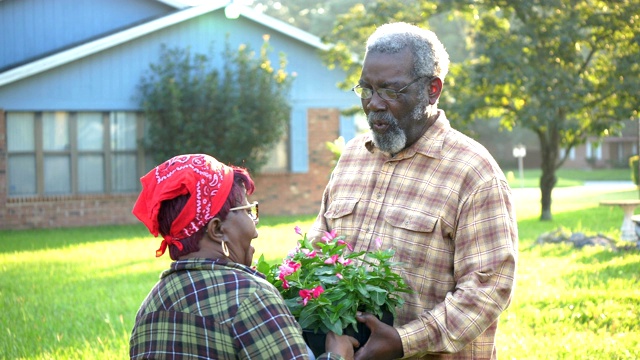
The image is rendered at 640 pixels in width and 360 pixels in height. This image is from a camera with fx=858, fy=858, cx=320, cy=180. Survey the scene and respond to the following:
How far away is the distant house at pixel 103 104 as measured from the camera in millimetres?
21016

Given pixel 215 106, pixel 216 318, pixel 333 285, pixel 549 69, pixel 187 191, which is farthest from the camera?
pixel 215 106

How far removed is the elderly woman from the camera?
2.77m

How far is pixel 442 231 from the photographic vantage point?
3.56 meters

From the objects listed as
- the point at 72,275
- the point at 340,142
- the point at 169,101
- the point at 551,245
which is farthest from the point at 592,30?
the point at 72,275

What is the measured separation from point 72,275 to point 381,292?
32.8 feet

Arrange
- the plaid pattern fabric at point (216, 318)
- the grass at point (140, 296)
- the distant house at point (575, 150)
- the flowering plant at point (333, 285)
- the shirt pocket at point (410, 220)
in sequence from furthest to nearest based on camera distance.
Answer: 1. the distant house at point (575, 150)
2. the grass at point (140, 296)
3. the shirt pocket at point (410, 220)
4. the flowering plant at point (333, 285)
5. the plaid pattern fabric at point (216, 318)

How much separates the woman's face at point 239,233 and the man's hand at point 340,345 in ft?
1.39

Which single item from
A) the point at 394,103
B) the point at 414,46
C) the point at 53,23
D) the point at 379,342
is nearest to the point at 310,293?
the point at 379,342

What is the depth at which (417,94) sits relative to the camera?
12.1 feet

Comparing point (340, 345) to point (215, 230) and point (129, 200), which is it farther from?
point (129, 200)

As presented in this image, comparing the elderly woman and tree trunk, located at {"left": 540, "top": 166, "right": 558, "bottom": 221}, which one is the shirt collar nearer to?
the elderly woman

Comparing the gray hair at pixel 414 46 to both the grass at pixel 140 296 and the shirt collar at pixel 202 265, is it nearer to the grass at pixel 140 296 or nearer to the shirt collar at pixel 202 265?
the shirt collar at pixel 202 265

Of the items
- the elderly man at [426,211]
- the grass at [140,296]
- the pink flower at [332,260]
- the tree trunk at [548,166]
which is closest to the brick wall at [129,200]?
the grass at [140,296]

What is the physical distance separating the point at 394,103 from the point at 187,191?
1.17 meters
